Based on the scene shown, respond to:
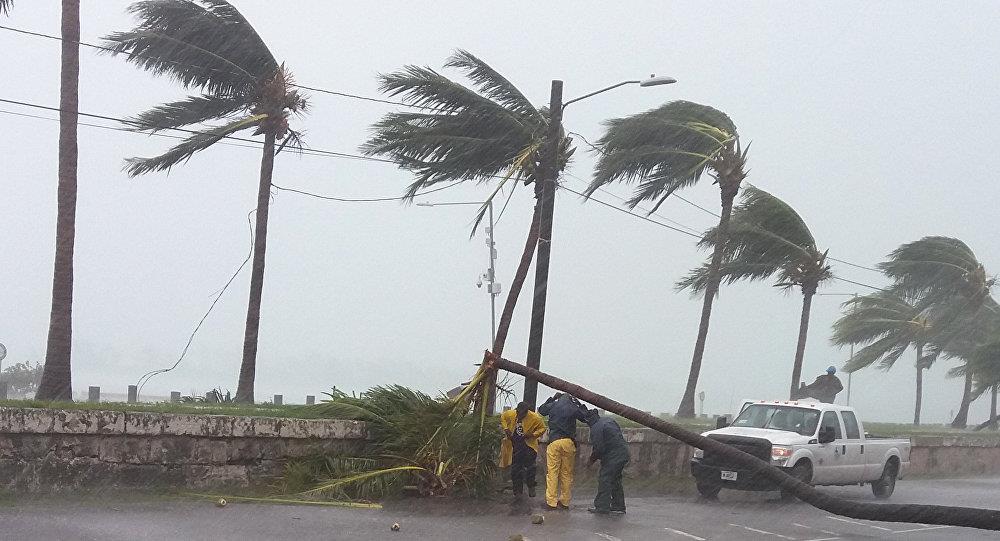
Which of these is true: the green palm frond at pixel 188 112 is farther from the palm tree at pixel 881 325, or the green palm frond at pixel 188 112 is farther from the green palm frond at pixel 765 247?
the palm tree at pixel 881 325

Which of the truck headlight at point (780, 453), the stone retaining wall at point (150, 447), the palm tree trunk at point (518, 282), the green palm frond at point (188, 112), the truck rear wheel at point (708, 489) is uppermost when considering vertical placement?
the green palm frond at point (188, 112)

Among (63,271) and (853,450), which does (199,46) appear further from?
(853,450)

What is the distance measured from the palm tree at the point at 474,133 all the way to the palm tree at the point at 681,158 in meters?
2.90

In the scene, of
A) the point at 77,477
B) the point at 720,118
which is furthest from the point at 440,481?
the point at 720,118

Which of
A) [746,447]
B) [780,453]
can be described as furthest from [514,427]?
[780,453]

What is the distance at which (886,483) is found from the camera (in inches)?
802

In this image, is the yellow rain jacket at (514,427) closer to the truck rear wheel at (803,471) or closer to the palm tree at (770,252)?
the truck rear wheel at (803,471)

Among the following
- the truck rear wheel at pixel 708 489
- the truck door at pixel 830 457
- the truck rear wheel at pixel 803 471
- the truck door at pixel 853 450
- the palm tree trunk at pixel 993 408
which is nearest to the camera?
the truck rear wheel at pixel 803 471

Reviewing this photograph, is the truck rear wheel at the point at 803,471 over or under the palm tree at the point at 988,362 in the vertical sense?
under

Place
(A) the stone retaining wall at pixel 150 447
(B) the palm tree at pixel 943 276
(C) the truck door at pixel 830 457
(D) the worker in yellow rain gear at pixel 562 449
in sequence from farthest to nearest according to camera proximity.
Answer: (B) the palm tree at pixel 943 276, (C) the truck door at pixel 830 457, (D) the worker in yellow rain gear at pixel 562 449, (A) the stone retaining wall at pixel 150 447

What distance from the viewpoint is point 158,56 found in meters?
21.7

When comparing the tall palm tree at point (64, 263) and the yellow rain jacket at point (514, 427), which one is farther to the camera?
the tall palm tree at point (64, 263)

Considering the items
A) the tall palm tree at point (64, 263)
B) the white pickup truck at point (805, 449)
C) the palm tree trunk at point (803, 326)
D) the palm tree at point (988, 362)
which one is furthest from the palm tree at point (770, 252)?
the tall palm tree at point (64, 263)

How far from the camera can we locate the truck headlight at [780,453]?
17.4 m
